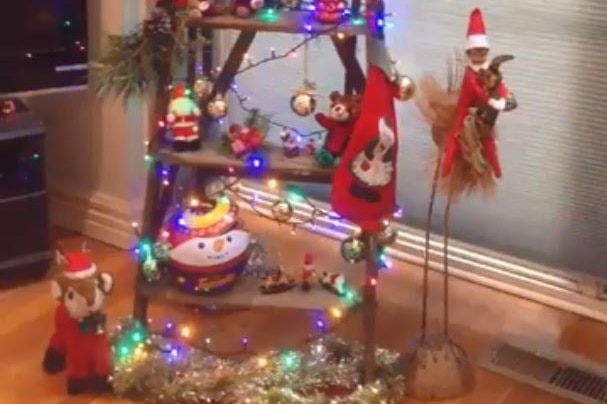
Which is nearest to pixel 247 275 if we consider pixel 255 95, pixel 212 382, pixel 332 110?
pixel 212 382

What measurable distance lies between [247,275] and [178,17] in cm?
61

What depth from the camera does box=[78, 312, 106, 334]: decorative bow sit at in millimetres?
2361

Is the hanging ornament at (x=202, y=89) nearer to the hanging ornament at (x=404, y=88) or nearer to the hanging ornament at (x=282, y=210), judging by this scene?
the hanging ornament at (x=282, y=210)

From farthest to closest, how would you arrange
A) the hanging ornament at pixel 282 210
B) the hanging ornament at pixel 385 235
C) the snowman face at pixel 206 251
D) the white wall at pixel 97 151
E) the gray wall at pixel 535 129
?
the white wall at pixel 97 151, the gray wall at pixel 535 129, the hanging ornament at pixel 282 210, the snowman face at pixel 206 251, the hanging ornament at pixel 385 235

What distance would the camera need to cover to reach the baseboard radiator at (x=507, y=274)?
2.83 metres

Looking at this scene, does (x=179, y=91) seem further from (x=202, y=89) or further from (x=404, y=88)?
(x=404, y=88)

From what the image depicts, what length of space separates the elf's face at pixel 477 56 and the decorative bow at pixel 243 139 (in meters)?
0.48

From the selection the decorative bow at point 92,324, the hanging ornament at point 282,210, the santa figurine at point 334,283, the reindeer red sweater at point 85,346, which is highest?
the hanging ornament at point 282,210

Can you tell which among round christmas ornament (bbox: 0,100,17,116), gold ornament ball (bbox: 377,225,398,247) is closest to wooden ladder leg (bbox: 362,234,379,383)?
gold ornament ball (bbox: 377,225,398,247)

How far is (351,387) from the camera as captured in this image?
242 centimetres

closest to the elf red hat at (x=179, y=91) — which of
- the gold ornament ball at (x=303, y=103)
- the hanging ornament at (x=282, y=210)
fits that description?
the gold ornament ball at (x=303, y=103)

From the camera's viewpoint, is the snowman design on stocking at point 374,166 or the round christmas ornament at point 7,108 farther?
the round christmas ornament at point 7,108

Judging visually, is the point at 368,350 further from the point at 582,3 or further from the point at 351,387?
the point at 582,3

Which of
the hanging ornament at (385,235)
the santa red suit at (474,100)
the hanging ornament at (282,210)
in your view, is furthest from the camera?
the hanging ornament at (282,210)
